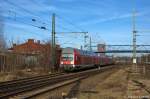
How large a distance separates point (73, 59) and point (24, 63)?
9.73 meters

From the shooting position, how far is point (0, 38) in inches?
2069

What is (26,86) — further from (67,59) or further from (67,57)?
(67,57)

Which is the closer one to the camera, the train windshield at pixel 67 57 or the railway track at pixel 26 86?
the railway track at pixel 26 86

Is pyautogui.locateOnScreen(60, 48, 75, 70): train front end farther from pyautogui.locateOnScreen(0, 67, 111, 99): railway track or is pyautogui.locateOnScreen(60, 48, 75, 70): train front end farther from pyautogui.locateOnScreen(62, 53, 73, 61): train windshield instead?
pyautogui.locateOnScreen(0, 67, 111, 99): railway track

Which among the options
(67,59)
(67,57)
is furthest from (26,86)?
(67,57)

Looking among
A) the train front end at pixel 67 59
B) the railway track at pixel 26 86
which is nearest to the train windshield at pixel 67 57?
the train front end at pixel 67 59

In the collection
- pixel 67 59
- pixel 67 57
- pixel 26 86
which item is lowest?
pixel 26 86

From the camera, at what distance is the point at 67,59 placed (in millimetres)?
44656

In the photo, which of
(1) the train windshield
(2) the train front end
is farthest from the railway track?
(1) the train windshield

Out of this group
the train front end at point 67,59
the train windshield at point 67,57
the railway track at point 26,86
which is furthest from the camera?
the train windshield at point 67,57

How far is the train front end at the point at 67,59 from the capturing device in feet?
144

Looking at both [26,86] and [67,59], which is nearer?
[26,86]

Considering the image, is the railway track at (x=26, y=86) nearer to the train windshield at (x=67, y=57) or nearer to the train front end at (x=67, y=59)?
the train front end at (x=67, y=59)

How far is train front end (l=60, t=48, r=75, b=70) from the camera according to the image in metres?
44.0
